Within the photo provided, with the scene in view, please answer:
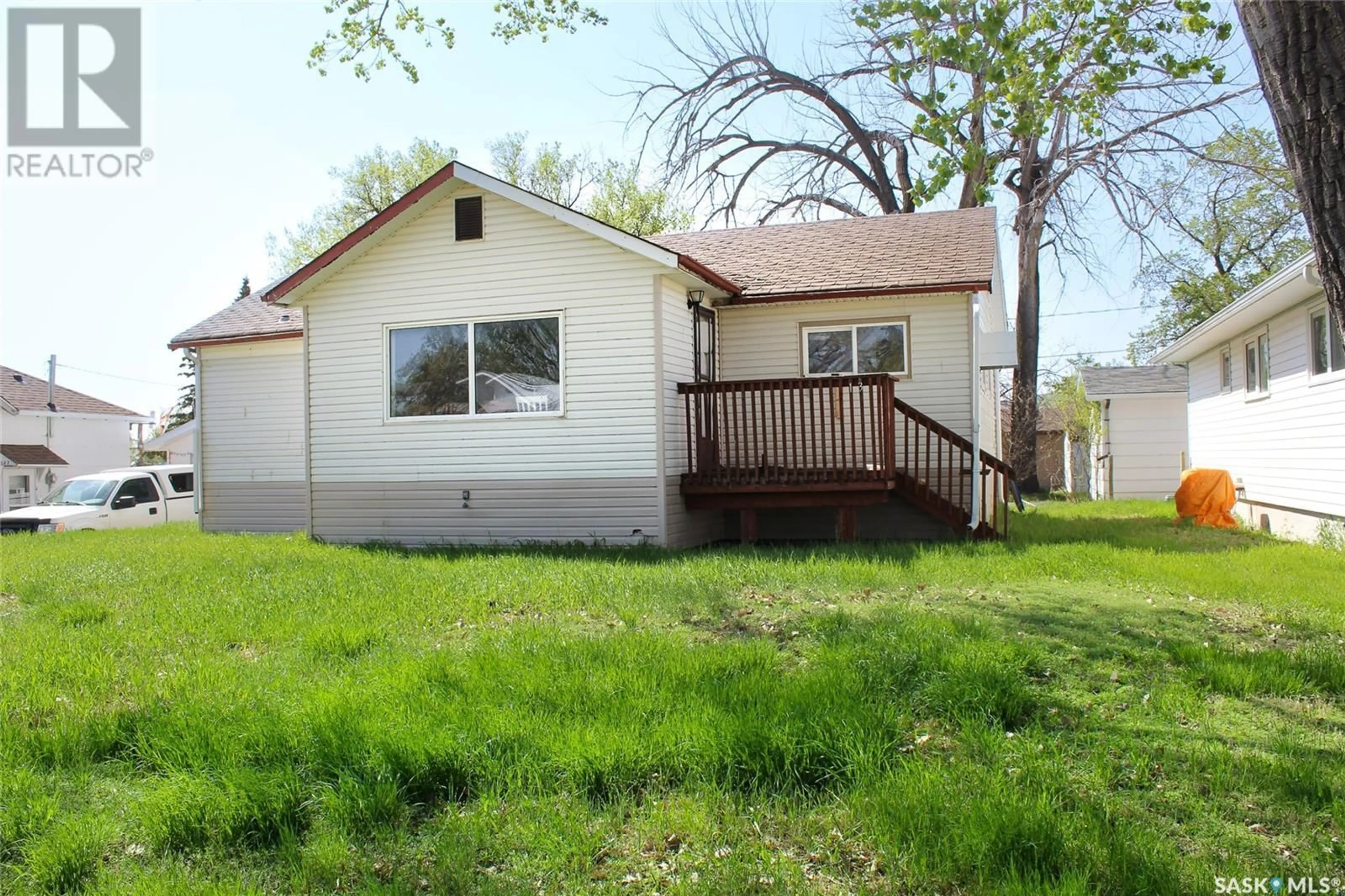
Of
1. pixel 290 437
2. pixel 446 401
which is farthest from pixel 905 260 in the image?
pixel 290 437

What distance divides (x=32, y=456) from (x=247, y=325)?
20.9 metres

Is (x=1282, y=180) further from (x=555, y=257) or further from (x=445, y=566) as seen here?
(x=445, y=566)

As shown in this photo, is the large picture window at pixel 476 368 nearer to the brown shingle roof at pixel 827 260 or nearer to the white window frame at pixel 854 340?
the brown shingle roof at pixel 827 260

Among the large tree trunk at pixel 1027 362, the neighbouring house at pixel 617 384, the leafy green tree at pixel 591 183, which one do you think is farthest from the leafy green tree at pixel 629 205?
the neighbouring house at pixel 617 384

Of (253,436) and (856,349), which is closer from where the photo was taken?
(856,349)

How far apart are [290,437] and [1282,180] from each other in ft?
79.9

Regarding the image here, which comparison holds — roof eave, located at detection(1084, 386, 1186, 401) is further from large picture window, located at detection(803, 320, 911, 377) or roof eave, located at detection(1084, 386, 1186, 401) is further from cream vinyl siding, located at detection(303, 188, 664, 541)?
cream vinyl siding, located at detection(303, 188, 664, 541)

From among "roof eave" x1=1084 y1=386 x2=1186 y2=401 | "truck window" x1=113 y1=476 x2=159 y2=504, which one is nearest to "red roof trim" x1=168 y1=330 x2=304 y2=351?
"truck window" x1=113 y1=476 x2=159 y2=504

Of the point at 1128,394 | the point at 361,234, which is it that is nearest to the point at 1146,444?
the point at 1128,394

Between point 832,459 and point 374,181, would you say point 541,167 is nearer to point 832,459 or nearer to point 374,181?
point 374,181

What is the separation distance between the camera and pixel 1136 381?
26469mm

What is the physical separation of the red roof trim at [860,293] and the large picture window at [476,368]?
2966mm

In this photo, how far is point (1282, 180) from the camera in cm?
2531

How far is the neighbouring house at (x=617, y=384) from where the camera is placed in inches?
502
